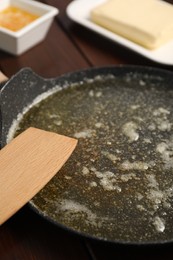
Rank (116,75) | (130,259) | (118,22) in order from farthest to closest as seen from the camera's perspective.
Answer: (118,22)
(116,75)
(130,259)

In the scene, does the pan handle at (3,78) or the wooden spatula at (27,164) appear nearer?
the wooden spatula at (27,164)

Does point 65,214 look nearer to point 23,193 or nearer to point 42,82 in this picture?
point 23,193

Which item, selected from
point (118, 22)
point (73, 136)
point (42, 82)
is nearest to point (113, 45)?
point (118, 22)

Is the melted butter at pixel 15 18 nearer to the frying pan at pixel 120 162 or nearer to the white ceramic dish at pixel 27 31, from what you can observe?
the white ceramic dish at pixel 27 31

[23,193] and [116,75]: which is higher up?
[23,193]

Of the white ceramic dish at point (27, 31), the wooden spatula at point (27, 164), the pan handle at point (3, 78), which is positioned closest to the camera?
the wooden spatula at point (27, 164)

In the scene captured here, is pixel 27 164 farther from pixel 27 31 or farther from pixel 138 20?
pixel 138 20

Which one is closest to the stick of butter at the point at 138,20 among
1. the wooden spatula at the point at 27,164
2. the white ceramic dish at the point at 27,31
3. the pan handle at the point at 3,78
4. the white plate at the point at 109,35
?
the white plate at the point at 109,35
